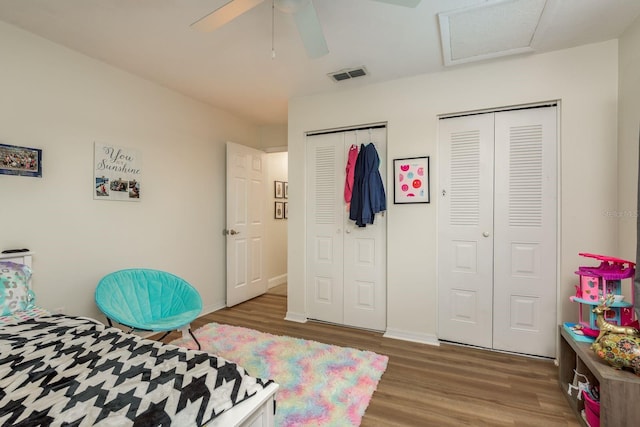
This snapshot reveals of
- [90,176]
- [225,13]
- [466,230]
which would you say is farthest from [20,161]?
[466,230]

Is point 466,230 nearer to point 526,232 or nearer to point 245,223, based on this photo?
point 526,232

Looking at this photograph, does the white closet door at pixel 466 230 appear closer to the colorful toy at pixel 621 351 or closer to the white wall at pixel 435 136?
the white wall at pixel 435 136

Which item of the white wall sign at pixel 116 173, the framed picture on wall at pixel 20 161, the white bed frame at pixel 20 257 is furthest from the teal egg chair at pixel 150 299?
the framed picture on wall at pixel 20 161

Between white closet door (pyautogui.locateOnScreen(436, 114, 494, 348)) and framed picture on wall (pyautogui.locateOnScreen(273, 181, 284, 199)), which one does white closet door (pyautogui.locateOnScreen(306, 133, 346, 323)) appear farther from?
framed picture on wall (pyautogui.locateOnScreen(273, 181, 284, 199))

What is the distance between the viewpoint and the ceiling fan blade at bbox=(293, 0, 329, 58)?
159cm

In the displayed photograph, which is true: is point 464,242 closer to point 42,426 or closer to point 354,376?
point 354,376

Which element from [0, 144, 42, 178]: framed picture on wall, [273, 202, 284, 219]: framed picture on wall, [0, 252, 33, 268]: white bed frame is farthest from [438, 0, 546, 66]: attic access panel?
[273, 202, 284, 219]: framed picture on wall

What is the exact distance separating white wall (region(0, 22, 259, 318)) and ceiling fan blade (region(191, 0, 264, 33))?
1.59 m

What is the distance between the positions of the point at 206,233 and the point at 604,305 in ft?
12.0

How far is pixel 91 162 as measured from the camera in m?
2.57

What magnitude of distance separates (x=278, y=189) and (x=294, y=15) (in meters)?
3.66

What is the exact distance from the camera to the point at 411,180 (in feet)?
9.47

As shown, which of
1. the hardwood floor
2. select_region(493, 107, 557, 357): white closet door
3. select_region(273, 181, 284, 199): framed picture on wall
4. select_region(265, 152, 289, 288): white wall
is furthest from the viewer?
select_region(273, 181, 284, 199): framed picture on wall

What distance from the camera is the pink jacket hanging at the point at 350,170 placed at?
10.2ft
